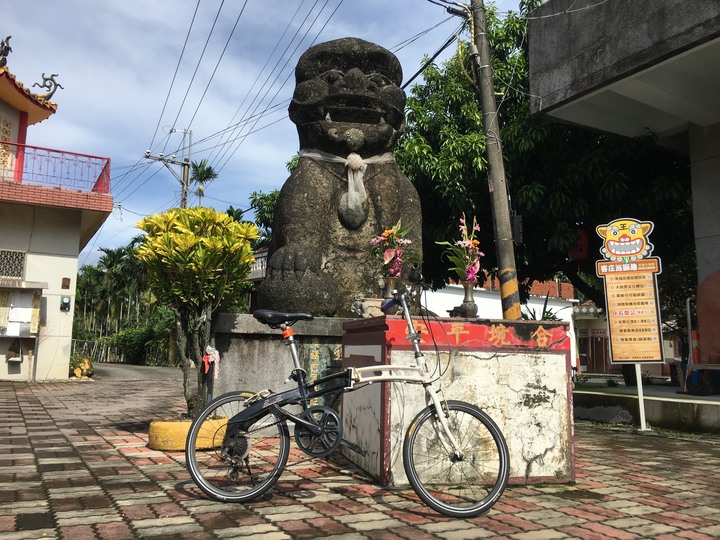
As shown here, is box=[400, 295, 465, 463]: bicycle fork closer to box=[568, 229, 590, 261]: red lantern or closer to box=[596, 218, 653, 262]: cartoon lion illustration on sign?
box=[596, 218, 653, 262]: cartoon lion illustration on sign

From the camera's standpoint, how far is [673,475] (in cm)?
521

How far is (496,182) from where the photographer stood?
8672 mm

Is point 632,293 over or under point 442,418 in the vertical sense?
over

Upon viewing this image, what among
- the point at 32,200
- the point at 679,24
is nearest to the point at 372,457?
the point at 679,24

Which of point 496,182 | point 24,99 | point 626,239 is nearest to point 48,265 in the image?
point 24,99

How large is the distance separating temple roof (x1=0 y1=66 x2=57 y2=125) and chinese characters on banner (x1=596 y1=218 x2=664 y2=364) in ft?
49.0

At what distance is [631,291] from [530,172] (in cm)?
434

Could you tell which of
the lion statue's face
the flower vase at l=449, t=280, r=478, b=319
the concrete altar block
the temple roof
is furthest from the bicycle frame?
the temple roof

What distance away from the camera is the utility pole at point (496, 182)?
841cm

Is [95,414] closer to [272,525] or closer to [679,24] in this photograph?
[272,525]

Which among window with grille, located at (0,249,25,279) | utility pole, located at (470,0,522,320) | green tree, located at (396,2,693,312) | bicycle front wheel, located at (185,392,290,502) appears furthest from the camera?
window with grille, located at (0,249,25,279)

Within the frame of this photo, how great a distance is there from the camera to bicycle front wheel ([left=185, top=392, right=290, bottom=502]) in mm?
3918

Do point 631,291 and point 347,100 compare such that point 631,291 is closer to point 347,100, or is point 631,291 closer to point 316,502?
point 347,100

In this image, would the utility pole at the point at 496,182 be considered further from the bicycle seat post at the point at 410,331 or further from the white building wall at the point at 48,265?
the white building wall at the point at 48,265
